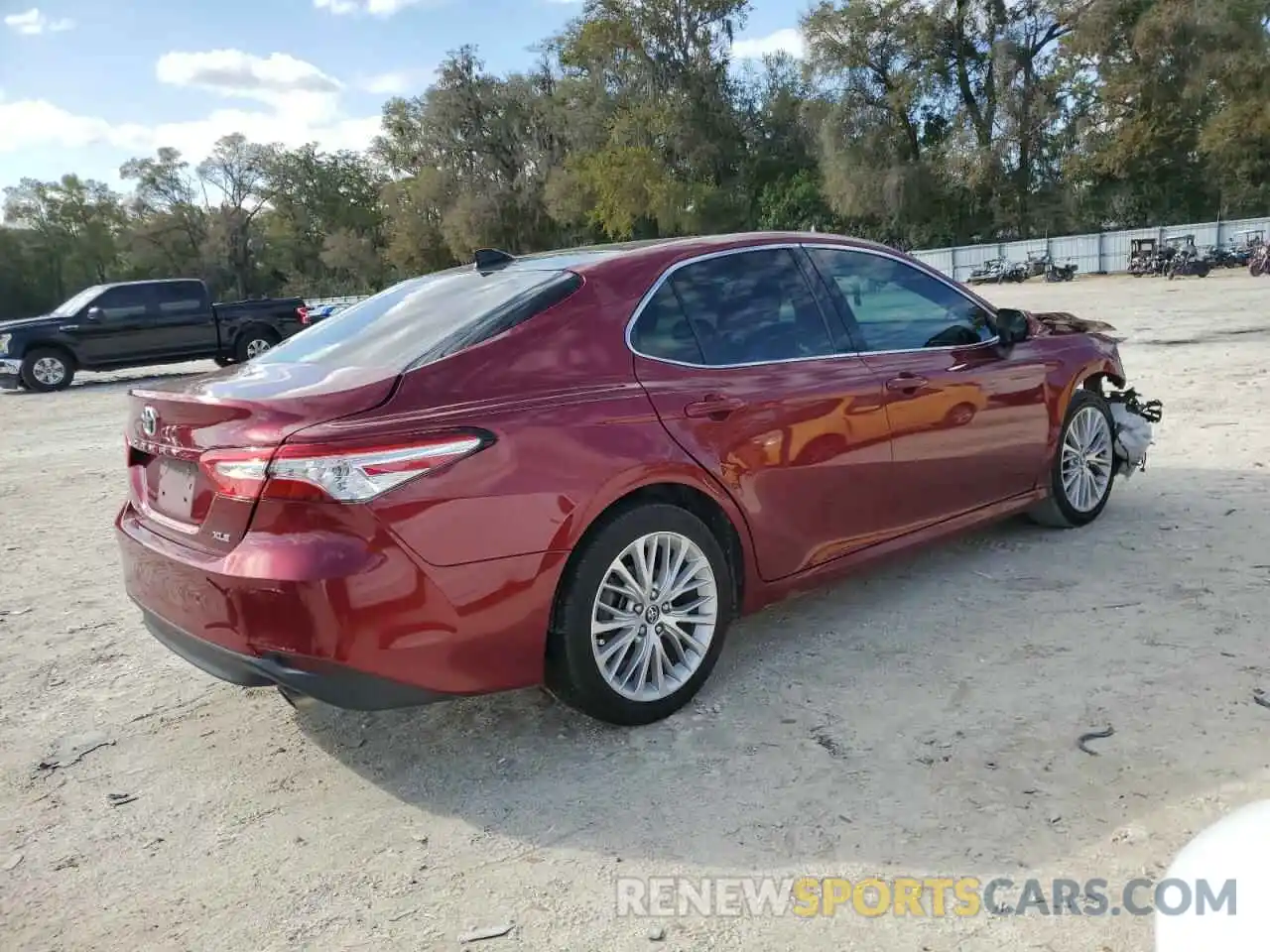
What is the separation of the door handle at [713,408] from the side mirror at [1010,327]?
5.85 ft

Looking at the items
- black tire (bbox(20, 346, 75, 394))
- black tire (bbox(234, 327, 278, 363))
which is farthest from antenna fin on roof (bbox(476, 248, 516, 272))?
black tire (bbox(20, 346, 75, 394))

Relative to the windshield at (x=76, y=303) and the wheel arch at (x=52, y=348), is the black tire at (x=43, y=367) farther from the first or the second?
the windshield at (x=76, y=303)

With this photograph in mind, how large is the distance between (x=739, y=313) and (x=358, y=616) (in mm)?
1819

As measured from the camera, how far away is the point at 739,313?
3.67 m

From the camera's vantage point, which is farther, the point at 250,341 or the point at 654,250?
the point at 250,341

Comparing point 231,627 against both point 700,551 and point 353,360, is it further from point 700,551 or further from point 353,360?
point 700,551

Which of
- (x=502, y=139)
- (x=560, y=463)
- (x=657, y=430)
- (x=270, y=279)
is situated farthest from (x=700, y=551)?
(x=270, y=279)

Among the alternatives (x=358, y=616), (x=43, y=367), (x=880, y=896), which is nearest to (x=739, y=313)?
(x=358, y=616)

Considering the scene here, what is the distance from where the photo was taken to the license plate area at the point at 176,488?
9.98ft

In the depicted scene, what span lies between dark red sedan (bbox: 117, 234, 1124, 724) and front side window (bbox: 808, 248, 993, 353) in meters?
0.01

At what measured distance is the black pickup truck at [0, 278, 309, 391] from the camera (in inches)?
687

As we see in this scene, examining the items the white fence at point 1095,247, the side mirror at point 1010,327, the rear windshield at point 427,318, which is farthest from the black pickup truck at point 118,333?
the white fence at point 1095,247

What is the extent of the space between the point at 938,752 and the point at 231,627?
2.15m

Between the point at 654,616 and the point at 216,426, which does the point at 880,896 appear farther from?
the point at 216,426
